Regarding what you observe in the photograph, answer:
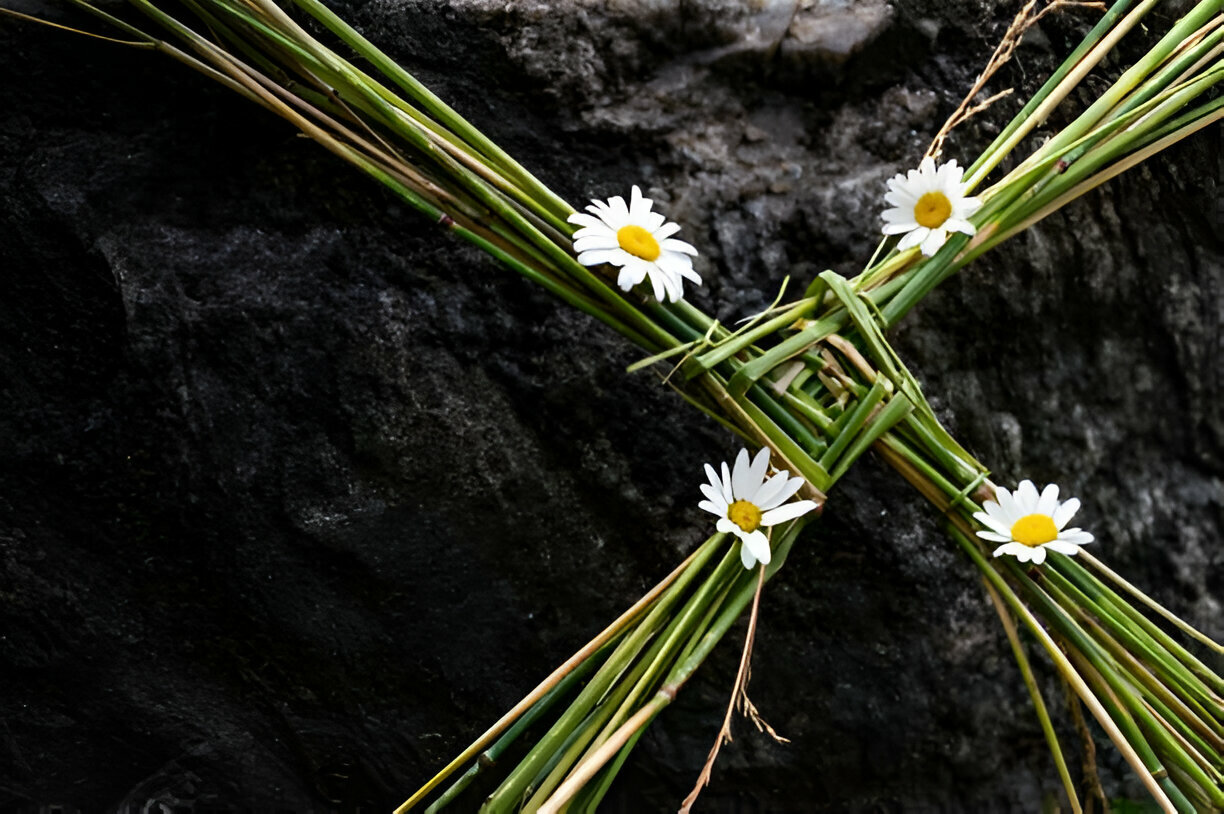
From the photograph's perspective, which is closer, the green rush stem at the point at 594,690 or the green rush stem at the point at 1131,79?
the green rush stem at the point at 594,690

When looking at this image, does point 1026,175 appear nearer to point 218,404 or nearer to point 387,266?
point 387,266

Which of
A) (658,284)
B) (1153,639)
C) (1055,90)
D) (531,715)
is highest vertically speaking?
(1055,90)

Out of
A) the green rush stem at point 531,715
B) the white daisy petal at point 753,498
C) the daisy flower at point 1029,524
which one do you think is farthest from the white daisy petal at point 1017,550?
the green rush stem at point 531,715

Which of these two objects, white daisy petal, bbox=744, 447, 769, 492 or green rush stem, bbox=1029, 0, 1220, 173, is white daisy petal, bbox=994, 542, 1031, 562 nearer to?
white daisy petal, bbox=744, 447, 769, 492

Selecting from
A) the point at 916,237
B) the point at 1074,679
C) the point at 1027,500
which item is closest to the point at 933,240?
the point at 916,237

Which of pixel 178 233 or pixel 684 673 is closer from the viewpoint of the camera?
pixel 684 673

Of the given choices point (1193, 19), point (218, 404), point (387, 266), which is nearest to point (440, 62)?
point (387, 266)

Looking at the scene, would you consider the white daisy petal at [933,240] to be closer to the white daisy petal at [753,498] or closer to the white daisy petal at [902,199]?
the white daisy petal at [902,199]

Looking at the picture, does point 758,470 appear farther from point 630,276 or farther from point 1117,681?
point 1117,681
